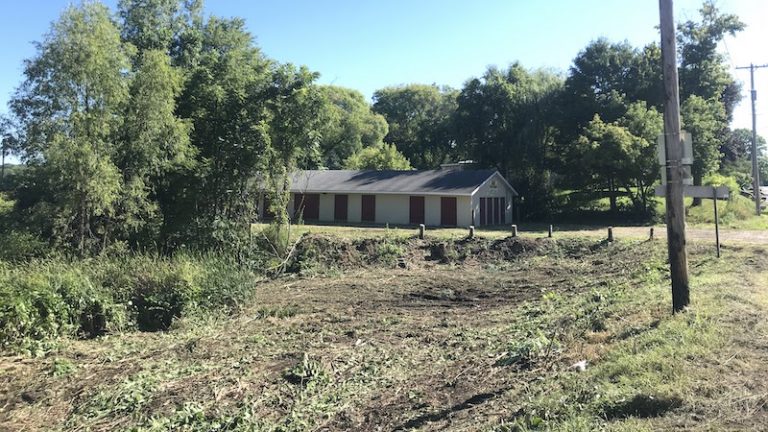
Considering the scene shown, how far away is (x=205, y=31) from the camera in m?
20.9

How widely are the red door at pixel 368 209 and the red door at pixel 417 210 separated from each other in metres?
2.62

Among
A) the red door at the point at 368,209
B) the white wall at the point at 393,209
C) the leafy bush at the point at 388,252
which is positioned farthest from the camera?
the red door at the point at 368,209

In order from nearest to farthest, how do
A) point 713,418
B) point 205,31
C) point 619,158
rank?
point 713,418 < point 205,31 < point 619,158

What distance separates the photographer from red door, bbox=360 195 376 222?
35281mm

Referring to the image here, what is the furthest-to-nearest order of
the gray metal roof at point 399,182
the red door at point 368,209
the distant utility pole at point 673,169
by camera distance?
1. the red door at point 368,209
2. the gray metal roof at point 399,182
3. the distant utility pole at point 673,169

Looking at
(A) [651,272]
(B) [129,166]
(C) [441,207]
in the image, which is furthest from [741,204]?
(B) [129,166]

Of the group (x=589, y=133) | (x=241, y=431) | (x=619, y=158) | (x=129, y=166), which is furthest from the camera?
(x=589, y=133)

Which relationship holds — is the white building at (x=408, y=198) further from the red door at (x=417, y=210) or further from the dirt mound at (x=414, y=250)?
the dirt mound at (x=414, y=250)

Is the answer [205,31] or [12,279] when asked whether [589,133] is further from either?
[12,279]

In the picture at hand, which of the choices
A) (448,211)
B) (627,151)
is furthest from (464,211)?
(627,151)

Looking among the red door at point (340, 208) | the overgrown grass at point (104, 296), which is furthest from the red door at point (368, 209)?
the overgrown grass at point (104, 296)

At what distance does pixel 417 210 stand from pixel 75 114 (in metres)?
22.5

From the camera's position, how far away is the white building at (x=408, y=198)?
3284cm

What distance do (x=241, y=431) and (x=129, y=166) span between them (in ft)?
36.5
